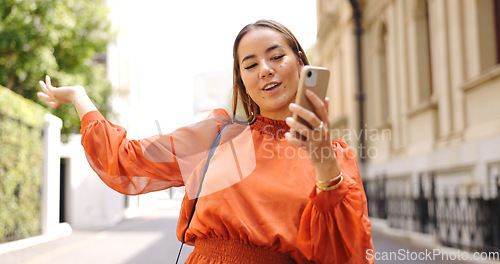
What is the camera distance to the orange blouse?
1633 mm

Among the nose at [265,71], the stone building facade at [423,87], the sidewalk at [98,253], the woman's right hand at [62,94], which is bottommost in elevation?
the sidewalk at [98,253]

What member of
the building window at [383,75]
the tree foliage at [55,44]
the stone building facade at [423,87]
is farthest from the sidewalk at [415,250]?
the tree foliage at [55,44]

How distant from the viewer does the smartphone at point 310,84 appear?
1.43m

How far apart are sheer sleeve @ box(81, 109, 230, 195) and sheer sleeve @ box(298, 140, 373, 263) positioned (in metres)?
0.48

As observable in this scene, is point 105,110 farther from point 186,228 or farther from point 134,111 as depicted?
point 186,228

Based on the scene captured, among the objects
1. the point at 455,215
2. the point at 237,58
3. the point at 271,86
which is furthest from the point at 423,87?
the point at 271,86

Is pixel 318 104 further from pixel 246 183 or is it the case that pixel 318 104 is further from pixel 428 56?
pixel 428 56

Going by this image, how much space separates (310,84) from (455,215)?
24.6 feet

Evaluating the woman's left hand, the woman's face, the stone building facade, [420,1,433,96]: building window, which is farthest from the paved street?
the woman's left hand

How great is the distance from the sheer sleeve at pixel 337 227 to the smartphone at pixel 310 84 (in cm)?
29

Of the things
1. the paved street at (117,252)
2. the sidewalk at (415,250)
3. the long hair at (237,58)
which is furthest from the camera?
the paved street at (117,252)

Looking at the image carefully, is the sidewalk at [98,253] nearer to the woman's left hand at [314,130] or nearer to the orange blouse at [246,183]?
the orange blouse at [246,183]

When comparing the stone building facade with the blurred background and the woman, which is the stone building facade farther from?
the woman

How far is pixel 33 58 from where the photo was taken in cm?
1442
